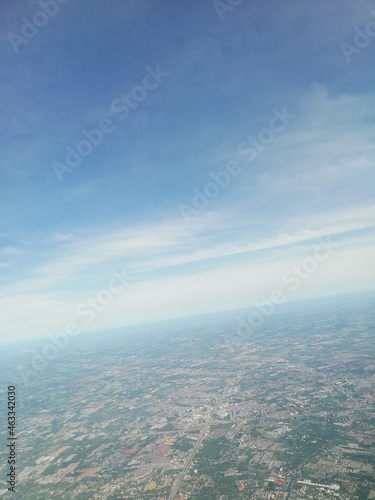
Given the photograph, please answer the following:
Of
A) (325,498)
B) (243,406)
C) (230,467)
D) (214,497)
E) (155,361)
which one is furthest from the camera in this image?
(155,361)

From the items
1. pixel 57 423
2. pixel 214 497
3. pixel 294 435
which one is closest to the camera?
pixel 214 497

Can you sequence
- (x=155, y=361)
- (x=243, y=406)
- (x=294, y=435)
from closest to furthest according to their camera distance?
(x=294, y=435) → (x=243, y=406) → (x=155, y=361)

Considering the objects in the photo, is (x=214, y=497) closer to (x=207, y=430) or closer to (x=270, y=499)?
(x=270, y=499)

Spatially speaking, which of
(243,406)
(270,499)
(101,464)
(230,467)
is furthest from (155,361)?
(270,499)

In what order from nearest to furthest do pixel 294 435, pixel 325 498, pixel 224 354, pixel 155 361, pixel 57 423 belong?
1. pixel 325 498
2. pixel 294 435
3. pixel 57 423
4. pixel 224 354
5. pixel 155 361

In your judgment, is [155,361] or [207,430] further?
[155,361]

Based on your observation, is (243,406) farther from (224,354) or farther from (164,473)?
(224,354)

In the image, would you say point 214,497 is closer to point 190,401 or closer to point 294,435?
point 294,435

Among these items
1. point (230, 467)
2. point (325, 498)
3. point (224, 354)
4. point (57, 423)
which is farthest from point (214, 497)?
point (224, 354)

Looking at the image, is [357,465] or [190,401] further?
[190,401]

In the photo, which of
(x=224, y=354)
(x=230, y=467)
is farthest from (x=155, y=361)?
(x=230, y=467)
